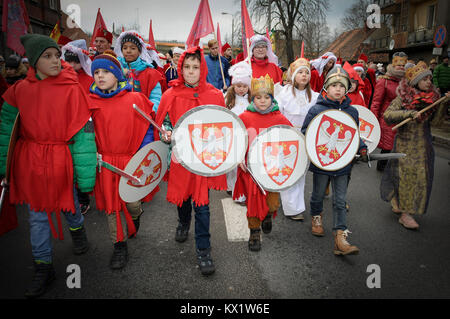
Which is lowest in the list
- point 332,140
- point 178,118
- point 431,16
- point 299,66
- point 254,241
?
point 254,241

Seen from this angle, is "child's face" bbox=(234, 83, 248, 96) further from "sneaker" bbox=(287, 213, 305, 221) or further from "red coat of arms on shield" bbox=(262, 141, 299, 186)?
"sneaker" bbox=(287, 213, 305, 221)

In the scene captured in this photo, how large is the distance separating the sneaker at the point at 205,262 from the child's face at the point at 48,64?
200 centimetres

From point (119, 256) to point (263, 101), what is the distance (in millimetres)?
2070

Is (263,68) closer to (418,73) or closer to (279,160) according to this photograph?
(418,73)

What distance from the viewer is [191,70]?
2.71 meters

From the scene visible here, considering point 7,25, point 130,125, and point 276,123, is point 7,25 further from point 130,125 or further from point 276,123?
point 276,123

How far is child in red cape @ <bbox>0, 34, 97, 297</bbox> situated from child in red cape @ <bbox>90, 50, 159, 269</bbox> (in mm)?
137

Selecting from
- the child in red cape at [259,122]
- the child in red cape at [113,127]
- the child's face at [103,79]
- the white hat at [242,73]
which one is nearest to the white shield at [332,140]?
the child in red cape at [259,122]

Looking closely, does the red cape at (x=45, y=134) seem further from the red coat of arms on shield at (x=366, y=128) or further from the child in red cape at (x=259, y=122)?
the red coat of arms on shield at (x=366, y=128)

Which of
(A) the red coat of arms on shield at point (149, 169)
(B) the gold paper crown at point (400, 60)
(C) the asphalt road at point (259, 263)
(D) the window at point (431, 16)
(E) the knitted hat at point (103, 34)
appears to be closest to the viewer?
(C) the asphalt road at point (259, 263)

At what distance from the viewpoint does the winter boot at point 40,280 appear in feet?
7.92

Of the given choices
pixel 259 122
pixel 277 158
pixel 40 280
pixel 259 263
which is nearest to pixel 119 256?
pixel 40 280

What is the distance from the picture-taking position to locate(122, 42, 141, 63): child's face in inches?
152
